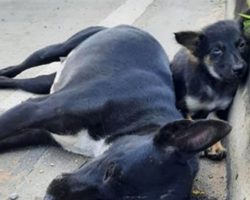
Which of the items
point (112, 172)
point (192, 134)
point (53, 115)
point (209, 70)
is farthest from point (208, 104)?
point (112, 172)

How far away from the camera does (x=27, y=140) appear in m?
4.46

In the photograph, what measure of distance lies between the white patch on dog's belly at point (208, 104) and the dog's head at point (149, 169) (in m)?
1.60

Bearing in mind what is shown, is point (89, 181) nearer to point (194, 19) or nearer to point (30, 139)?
point (30, 139)

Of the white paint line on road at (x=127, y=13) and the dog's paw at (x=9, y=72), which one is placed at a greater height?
the dog's paw at (x=9, y=72)

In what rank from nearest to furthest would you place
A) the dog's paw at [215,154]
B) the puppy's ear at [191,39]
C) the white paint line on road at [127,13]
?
the dog's paw at [215,154]
the puppy's ear at [191,39]
the white paint line on road at [127,13]

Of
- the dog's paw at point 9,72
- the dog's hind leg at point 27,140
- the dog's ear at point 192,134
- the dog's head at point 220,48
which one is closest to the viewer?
the dog's ear at point 192,134

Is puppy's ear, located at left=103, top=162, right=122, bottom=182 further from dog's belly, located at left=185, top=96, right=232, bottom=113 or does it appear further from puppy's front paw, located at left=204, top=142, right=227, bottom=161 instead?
dog's belly, located at left=185, top=96, right=232, bottom=113

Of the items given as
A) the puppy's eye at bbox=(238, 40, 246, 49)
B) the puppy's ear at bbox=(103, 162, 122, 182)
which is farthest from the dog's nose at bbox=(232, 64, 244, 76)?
the puppy's ear at bbox=(103, 162, 122, 182)

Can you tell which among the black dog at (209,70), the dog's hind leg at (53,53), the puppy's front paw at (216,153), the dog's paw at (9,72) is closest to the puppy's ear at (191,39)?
the black dog at (209,70)

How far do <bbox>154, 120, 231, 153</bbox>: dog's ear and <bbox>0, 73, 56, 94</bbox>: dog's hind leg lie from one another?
230 cm

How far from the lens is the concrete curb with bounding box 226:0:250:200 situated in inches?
145

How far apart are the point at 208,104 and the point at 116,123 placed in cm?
122

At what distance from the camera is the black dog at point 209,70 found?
4.89 meters

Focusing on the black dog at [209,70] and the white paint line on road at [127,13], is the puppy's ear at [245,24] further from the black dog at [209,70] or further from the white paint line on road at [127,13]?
the white paint line on road at [127,13]
